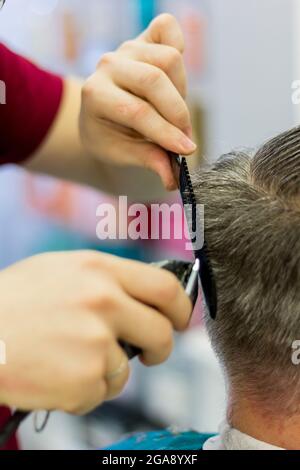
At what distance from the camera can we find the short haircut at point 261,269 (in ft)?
3.27

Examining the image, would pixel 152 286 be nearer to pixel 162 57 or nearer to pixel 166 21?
pixel 162 57

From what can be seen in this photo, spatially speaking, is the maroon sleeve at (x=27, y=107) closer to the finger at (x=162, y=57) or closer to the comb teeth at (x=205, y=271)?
the finger at (x=162, y=57)

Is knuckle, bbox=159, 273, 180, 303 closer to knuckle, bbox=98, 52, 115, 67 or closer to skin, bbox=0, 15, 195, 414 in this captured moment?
skin, bbox=0, 15, 195, 414

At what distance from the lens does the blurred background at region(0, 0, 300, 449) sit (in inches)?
107

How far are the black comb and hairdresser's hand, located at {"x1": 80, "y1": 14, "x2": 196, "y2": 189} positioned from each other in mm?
80

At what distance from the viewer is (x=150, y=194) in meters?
1.67

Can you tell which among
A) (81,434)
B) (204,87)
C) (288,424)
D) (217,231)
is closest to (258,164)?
(217,231)

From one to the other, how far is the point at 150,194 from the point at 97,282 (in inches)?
38.3

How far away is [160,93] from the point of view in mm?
1122

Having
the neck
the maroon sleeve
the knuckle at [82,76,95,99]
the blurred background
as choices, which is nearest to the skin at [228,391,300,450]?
the neck

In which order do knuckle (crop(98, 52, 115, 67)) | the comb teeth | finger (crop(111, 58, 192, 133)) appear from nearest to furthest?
the comb teeth
finger (crop(111, 58, 192, 133))
knuckle (crop(98, 52, 115, 67))

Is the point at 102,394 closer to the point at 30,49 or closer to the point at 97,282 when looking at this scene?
the point at 97,282

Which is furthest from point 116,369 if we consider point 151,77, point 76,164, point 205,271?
point 76,164

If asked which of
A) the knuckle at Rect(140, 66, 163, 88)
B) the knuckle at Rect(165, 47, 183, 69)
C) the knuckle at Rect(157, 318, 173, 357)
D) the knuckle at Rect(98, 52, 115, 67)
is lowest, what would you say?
the knuckle at Rect(157, 318, 173, 357)
